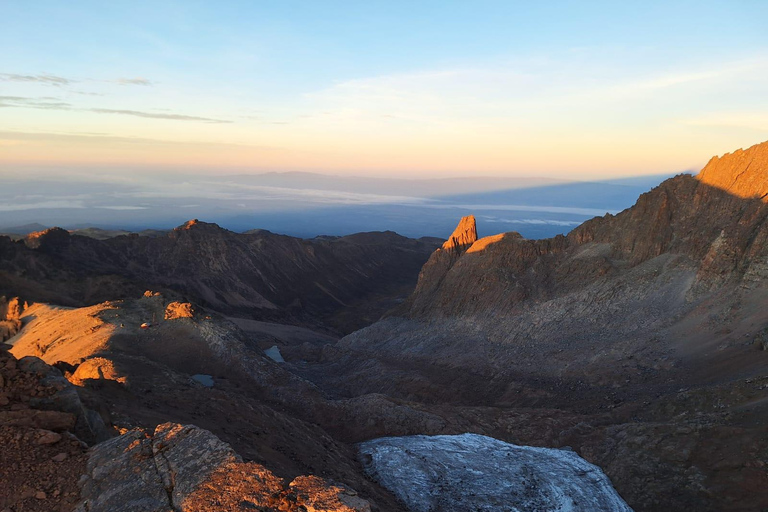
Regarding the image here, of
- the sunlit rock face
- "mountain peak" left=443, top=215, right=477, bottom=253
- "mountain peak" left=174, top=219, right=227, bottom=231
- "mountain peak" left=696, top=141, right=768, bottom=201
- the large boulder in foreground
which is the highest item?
"mountain peak" left=696, top=141, right=768, bottom=201

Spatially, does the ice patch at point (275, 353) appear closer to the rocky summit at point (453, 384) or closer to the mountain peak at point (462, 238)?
the rocky summit at point (453, 384)

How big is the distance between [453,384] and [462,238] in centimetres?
2410

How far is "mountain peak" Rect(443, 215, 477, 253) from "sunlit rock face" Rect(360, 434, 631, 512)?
35.5m

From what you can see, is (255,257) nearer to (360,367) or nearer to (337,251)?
(337,251)

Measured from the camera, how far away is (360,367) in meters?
41.9

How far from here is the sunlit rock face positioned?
16.1 meters

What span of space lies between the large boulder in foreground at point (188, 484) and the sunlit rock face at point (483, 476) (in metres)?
7.37

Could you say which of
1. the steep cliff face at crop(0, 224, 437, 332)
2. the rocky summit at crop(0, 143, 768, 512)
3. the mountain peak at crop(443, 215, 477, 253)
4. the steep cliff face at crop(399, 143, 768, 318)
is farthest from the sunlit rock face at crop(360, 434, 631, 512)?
the steep cliff face at crop(0, 224, 437, 332)

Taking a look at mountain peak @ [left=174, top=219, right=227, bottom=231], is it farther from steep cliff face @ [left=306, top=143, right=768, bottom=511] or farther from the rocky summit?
steep cliff face @ [left=306, top=143, right=768, bottom=511]

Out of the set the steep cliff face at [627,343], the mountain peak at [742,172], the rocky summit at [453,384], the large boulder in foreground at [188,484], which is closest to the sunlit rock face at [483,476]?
the rocky summit at [453,384]

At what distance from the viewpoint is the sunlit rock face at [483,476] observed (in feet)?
52.7

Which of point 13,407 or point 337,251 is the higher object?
point 13,407

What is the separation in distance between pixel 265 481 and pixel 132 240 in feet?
266

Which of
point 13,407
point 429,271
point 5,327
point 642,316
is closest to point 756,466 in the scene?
point 642,316
